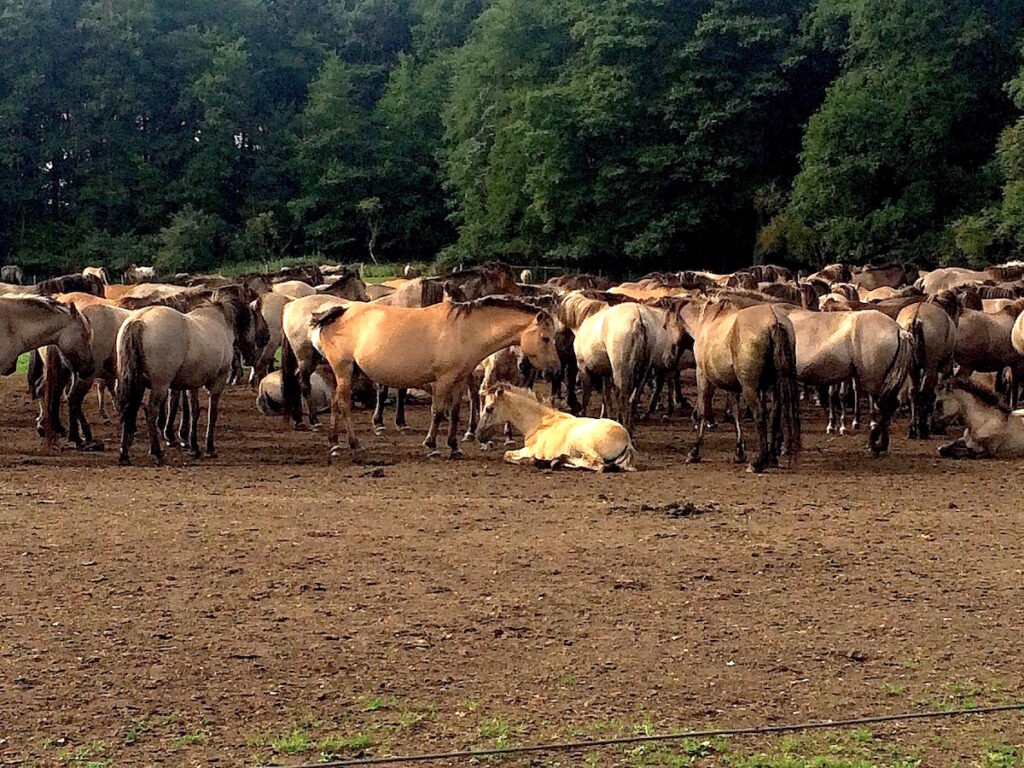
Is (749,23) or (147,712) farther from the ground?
(749,23)

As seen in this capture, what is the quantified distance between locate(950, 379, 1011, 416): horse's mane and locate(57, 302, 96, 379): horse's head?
29.9ft

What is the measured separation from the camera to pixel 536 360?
13.3m

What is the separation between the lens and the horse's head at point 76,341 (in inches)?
519

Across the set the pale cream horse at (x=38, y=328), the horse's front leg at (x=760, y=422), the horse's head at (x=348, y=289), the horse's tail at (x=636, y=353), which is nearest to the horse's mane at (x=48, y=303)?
the pale cream horse at (x=38, y=328)

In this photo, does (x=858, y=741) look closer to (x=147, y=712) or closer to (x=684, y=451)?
(x=147, y=712)

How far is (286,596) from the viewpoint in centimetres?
735

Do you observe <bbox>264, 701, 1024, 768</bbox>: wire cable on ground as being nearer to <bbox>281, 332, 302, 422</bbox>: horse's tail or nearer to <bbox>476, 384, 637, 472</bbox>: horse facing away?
<bbox>476, 384, 637, 472</bbox>: horse facing away

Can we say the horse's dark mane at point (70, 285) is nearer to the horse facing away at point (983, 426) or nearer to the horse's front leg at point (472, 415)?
the horse's front leg at point (472, 415)

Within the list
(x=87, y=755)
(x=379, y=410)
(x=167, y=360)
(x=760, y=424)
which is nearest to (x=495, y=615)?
(x=87, y=755)

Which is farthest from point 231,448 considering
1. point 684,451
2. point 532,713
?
point 532,713

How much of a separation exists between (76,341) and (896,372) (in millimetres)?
8515

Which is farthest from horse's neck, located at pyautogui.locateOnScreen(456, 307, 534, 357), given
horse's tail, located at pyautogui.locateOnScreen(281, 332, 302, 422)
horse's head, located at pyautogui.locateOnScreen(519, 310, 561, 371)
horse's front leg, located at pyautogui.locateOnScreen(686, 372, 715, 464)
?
horse's tail, located at pyautogui.locateOnScreen(281, 332, 302, 422)

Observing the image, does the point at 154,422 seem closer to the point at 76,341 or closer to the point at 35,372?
the point at 76,341

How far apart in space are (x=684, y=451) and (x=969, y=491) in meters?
3.51
